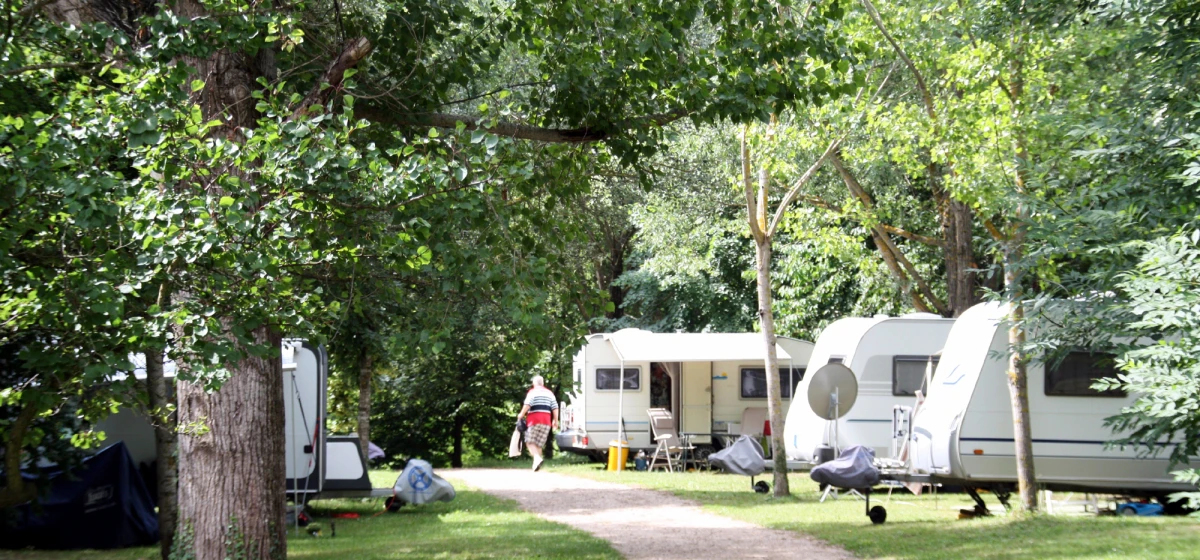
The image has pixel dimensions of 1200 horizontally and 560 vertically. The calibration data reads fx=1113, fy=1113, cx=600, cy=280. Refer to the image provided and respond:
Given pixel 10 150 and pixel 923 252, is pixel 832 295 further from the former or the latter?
pixel 10 150

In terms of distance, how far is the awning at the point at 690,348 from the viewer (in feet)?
64.3

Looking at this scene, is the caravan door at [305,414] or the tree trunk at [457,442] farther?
the tree trunk at [457,442]

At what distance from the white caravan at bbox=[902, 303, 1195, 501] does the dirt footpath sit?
→ 267cm

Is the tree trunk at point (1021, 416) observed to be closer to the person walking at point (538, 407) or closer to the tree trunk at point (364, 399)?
the person walking at point (538, 407)

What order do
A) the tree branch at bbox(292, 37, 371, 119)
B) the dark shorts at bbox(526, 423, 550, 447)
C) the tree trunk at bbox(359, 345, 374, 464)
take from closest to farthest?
the tree branch at bbox(292, 37, 371, 119)
the tree trunk at bbox(359, 345, 374, 464)
the dark shorts at bbox(526, 423, 550, 447)

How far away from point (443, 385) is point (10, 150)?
22.0 m

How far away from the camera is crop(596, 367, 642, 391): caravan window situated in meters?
21.0

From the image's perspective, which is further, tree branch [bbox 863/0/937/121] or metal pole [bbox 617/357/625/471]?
metal pole [bbox 617/357/625/471]

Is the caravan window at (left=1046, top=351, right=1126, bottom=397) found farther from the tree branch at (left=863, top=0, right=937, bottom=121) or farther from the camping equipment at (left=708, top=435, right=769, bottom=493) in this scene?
the camping equipment at (left=708, top=435, right=769, bottom=493)

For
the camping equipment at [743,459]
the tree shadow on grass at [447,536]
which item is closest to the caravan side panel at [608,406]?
the camping equipment at [743,459]

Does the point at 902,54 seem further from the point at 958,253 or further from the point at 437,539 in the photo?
the point at 437,539

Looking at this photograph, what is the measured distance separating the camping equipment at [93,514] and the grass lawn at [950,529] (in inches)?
249

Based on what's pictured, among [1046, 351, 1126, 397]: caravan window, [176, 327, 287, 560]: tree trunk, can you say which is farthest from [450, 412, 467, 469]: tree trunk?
[176, 327, 287, 560]: tree trunk

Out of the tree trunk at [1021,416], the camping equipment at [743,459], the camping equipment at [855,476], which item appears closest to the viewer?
the tree trunk at [1021,416]
